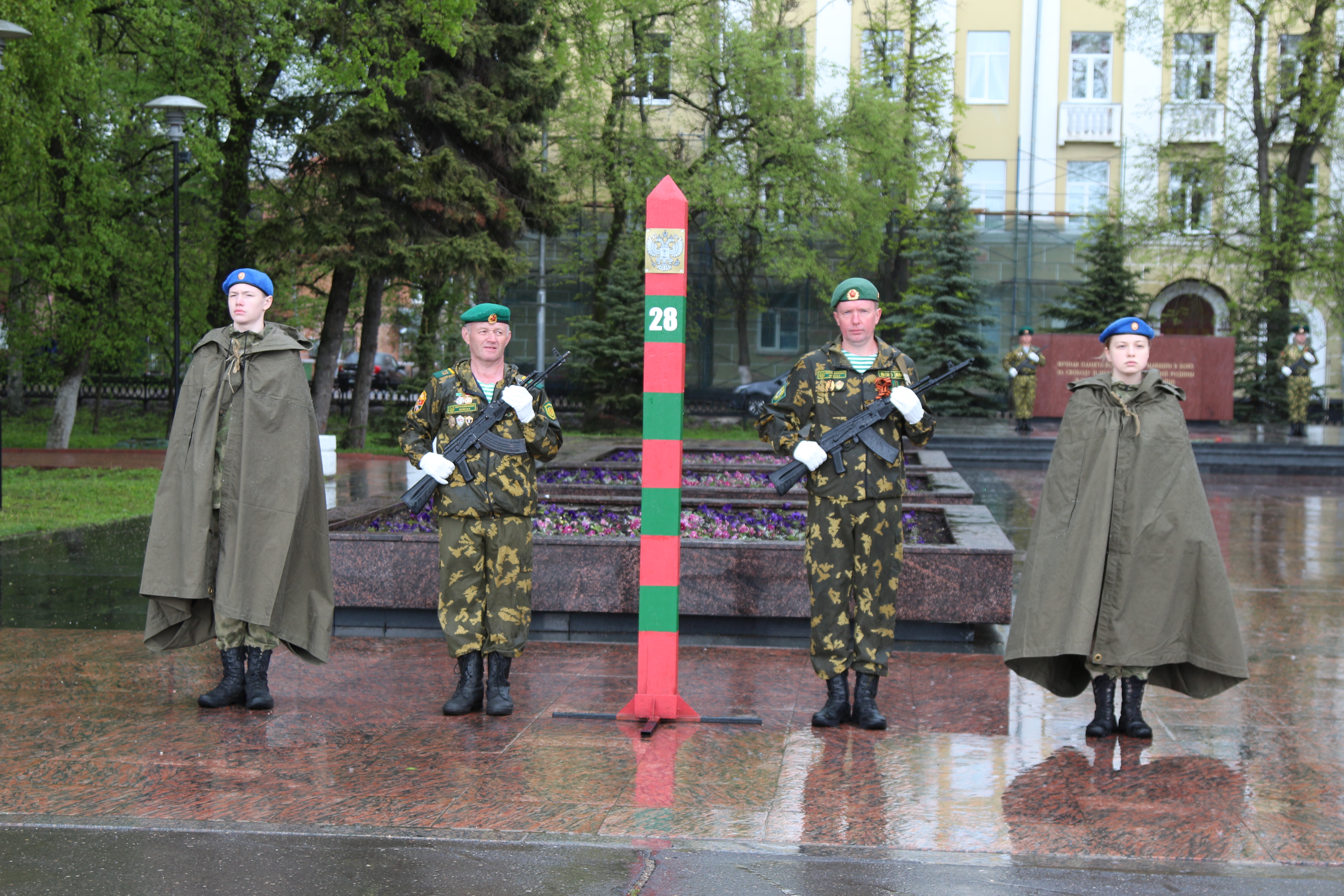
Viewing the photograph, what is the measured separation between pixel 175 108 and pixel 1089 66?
92.1 ft

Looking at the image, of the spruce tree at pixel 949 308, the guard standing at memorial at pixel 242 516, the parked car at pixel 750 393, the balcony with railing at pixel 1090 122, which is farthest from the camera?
the balcony with railing at pixel 1090 122

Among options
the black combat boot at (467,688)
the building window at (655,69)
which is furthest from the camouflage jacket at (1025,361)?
the black combat boot at (467,688)

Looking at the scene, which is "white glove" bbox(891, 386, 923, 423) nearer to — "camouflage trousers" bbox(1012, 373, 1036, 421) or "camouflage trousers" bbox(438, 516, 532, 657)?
"camouflage trousers" bbox(438, 516, 532, 657)

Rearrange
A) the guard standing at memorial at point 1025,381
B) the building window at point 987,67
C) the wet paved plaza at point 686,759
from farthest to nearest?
the building window at point 987,67
the guard standing at memorial at point 1025,381
the wet paved plaza at point 686,759

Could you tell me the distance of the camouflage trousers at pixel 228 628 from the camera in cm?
Answer: 586

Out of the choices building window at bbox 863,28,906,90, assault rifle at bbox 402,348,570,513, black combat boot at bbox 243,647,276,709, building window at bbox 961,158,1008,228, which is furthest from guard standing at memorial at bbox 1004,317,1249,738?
building window at bbox 961,158,1008,228

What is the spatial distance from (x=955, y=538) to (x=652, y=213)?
346 centimetres

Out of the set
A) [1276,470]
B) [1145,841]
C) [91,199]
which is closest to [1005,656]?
[1145,841]

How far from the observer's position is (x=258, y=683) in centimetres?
599

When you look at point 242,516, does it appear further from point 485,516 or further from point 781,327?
point 781,327

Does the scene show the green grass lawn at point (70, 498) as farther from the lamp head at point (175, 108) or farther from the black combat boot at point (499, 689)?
the black combat boot at point (499, 689)

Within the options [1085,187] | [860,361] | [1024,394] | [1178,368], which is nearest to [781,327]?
[1085,187]

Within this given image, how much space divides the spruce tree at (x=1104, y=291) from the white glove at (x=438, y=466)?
2838cm

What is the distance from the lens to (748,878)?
12.9ft
